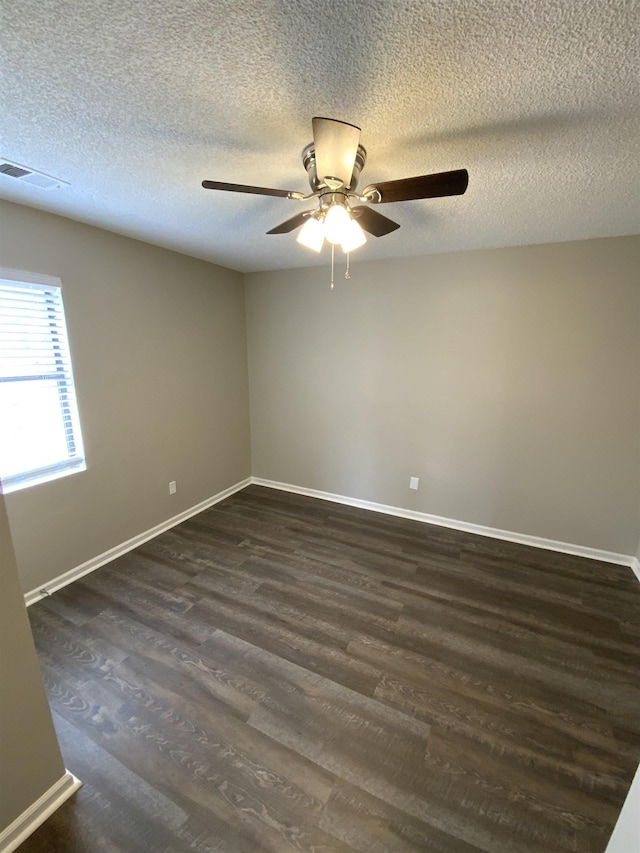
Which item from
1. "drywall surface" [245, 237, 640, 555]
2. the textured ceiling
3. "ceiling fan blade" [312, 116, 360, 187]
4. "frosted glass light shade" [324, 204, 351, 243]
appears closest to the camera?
the textured ceiling

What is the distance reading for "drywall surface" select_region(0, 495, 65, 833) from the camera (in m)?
1.05

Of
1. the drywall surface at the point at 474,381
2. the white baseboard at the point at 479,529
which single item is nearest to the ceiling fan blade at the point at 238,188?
the drywall surface at the point at 474,381

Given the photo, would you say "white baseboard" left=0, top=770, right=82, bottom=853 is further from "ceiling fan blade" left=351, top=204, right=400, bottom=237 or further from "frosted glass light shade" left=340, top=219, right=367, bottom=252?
"ceiling fan blade" left=351, top=204, right=400, bottom=237

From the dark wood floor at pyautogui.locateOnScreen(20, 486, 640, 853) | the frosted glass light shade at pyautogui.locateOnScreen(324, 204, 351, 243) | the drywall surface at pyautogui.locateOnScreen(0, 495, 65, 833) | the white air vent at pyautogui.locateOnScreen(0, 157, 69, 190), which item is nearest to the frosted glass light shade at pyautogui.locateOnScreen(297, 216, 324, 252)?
the frosted glass light shade at pyautogui.locateOnScreen(324, 204, 351, 243)

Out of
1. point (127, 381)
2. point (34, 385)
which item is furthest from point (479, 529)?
point (34, 385)

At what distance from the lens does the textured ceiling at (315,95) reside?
0.83m

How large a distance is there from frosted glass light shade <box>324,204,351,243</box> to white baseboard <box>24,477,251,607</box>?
2.66 metres

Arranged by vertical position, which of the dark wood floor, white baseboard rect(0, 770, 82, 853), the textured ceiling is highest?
the textured ceiling

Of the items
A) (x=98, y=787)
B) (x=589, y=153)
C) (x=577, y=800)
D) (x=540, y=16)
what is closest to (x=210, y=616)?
(x=98, y=787)

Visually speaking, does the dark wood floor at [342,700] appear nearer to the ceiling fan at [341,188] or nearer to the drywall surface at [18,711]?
the drywall surface at [18,711]

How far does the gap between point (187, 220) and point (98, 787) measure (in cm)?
283

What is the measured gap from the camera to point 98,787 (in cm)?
130

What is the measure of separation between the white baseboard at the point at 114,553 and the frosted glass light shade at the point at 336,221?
8.72 ft

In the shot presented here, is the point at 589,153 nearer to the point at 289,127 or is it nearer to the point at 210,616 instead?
the point at 289,127
